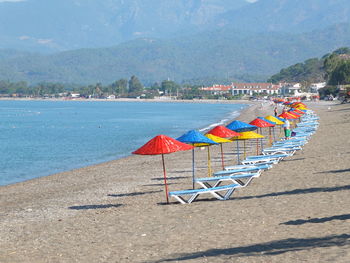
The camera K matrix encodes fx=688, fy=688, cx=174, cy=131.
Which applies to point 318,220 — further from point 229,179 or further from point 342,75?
point 342,75

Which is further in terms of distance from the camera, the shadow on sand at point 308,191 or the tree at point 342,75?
the tree at point 342,75

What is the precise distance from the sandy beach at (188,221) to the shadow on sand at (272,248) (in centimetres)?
2

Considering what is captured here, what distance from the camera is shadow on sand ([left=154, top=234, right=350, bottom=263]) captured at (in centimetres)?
997

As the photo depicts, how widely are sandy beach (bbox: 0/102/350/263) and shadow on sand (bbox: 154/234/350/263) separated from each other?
2 centimetres

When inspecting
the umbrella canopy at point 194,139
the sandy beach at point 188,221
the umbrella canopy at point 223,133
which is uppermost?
the umbrella canopy at point 194,139

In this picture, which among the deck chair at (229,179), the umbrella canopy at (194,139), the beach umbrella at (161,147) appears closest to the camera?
the beach umbrella at (161,147)

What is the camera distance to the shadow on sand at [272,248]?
9.97 metres

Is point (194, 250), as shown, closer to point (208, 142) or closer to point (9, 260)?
point (9, 260)

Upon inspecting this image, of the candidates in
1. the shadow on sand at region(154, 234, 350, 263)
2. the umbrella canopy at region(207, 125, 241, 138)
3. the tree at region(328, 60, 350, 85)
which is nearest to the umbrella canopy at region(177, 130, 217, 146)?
the umbrella canopy at region(207, 125, 241, 138)

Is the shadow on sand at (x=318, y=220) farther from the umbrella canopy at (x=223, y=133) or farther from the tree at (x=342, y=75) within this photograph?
the tree at (x=342, y=75)

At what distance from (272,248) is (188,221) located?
338 cm

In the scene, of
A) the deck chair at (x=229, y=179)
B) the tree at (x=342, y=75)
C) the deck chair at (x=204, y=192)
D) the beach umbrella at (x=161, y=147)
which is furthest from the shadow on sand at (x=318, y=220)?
the tree at (x=342, y=75)

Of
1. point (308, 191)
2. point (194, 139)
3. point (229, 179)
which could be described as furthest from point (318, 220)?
point (194, 139)

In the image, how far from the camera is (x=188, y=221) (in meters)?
13.4
